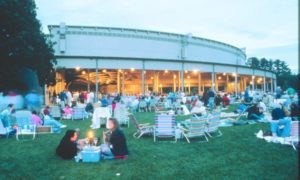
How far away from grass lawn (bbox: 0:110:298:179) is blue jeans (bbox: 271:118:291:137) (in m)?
0.64

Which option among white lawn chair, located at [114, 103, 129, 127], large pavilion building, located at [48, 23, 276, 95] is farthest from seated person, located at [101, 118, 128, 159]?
large pavilion building, located at [48, 23, 276, 95]

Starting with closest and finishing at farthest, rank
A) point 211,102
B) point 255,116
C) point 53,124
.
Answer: point 53,124, point 255,116, point 211,102

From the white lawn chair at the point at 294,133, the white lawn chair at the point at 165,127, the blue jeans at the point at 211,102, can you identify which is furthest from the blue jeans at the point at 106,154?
the blue jeans at the point at 211,102

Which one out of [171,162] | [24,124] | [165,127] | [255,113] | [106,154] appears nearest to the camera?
[171,162]

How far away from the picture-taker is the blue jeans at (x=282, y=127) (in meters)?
9.13

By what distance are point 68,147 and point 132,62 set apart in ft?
79.4

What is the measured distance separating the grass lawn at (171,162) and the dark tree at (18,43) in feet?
49.0

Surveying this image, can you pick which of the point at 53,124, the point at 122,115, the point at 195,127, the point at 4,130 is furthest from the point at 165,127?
the point at 4,130

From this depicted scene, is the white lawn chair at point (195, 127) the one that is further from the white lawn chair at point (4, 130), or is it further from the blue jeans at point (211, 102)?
the blue jeans at point (211, 102)

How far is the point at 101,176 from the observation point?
19.8 feet

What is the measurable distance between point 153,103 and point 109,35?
19.2 meters

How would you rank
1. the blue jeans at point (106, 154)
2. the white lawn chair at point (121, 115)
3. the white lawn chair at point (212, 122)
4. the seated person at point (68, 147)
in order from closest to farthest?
the blue jeans at point (106, 154), the seated person at point (68, 147), the white lawn chair at point (212, 122), the white lawn chair at point (121, 115)

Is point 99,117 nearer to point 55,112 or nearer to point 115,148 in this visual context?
point 55,112

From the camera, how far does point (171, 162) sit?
23.4 feet
